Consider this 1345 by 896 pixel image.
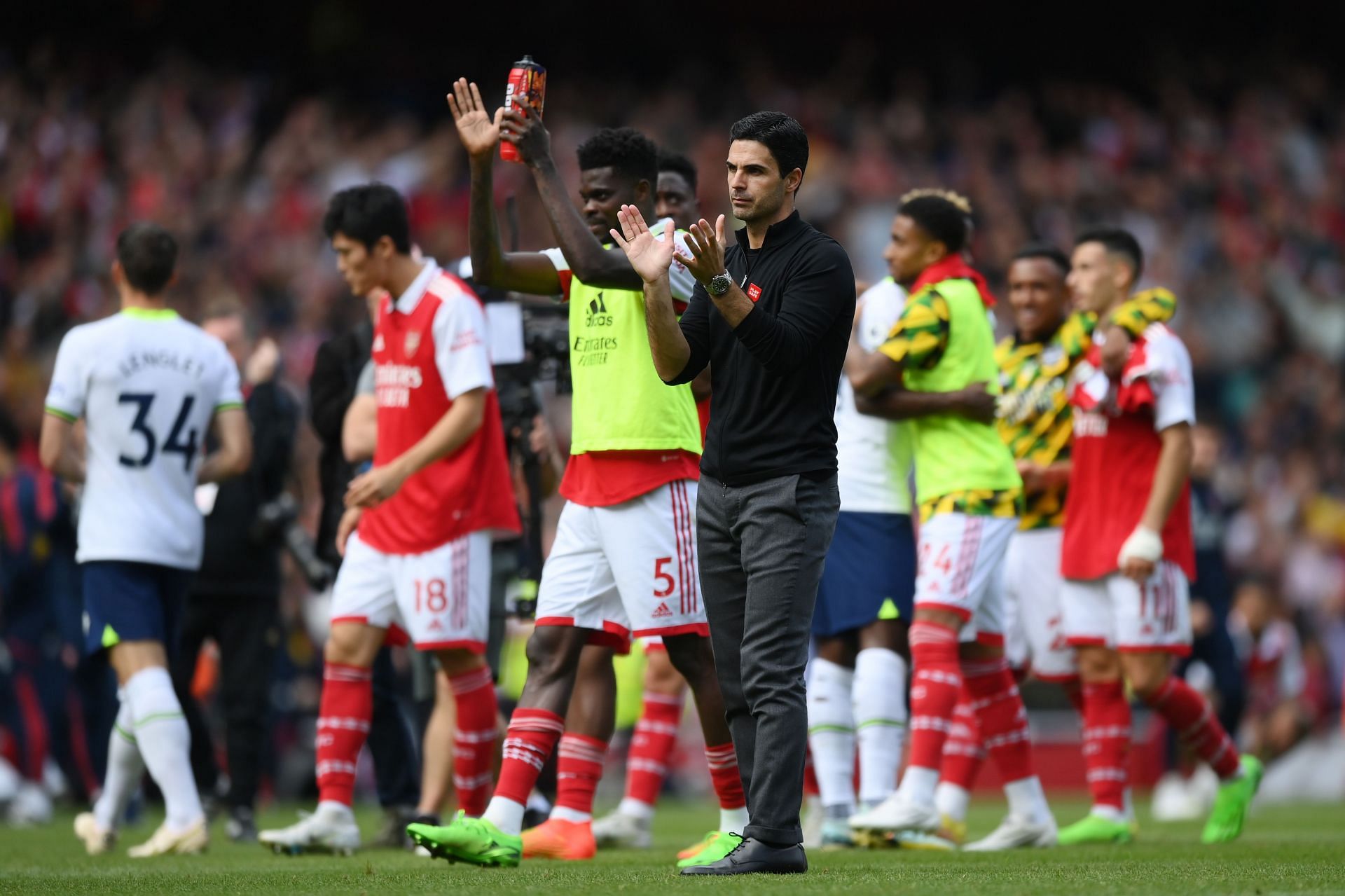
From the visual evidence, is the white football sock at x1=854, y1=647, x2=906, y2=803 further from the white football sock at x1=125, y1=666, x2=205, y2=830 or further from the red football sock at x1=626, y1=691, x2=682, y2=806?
the white football sock at x1=125, y1=666, x2=205, y2=830

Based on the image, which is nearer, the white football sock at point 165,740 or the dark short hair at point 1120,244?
the white football sock at point 165,740

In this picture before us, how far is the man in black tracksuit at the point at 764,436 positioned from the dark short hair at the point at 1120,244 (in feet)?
10.9

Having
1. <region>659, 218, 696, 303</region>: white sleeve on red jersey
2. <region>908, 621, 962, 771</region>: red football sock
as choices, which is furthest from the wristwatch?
<region>908, 621, 962, 771</region>: red football sock

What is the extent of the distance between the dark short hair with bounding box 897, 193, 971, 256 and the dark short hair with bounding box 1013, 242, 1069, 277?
99 centimetres

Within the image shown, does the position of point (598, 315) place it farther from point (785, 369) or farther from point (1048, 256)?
point (1048, 256)

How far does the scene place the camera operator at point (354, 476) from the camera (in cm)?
860

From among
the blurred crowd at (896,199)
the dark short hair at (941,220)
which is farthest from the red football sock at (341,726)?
the blurred crowd at (896,199)

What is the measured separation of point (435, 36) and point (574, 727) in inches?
694

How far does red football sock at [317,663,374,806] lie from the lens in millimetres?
7293

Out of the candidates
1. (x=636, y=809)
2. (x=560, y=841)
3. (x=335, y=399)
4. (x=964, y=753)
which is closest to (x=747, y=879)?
(x=560, y=841)

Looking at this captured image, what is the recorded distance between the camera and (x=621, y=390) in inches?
258

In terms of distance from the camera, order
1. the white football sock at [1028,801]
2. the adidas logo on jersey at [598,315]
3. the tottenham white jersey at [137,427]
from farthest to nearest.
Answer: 1. the white football sock at [1028,801]
2. the tottenham white jersey at [137,427]
3. the adidas logo on jersey at [598,315]

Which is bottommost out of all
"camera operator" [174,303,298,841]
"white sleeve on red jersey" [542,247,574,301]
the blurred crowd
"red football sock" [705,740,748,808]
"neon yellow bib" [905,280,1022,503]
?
"red football sock" [705,740,748,808]

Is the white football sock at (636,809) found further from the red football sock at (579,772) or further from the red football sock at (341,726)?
the red football sock at (341,726)
